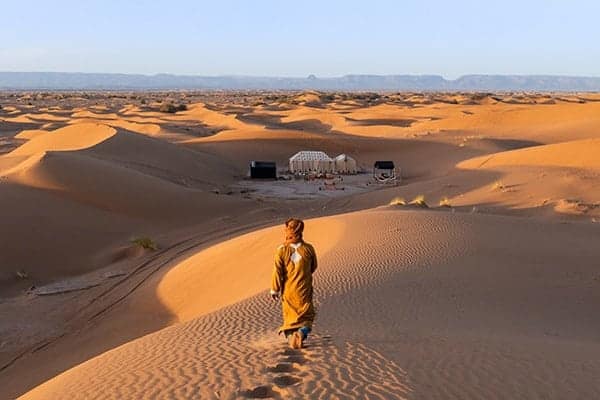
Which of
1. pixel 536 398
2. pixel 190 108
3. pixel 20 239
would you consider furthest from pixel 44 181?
pixel 190 108

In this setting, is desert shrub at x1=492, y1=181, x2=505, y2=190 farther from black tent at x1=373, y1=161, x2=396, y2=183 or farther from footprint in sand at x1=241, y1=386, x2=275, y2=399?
footprint in sand at x1=241, y1=386, x2=275, y2=399

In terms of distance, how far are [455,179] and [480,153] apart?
12296mm

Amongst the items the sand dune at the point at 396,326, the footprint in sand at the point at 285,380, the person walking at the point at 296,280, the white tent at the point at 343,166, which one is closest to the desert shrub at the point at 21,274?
the sand dune at the point at 396,326

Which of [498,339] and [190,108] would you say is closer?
[498,339]

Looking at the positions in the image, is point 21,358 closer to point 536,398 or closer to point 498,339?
point 498,339

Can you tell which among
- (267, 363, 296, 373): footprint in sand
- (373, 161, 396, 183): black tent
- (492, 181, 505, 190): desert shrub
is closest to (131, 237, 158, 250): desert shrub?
(267, 363, 296, 373): footprint in sand

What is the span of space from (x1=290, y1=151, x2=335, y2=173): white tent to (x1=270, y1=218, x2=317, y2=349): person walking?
2730 centimetres

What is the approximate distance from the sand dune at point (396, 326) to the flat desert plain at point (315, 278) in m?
0.04

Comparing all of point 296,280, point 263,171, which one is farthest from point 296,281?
point 263,171

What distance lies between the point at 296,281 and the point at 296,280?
1 cm

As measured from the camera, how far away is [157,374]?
7004 millimetres

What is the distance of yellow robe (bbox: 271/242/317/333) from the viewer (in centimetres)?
733

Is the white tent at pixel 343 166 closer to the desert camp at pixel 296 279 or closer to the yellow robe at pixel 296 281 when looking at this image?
the desert camp at pixel 296 279

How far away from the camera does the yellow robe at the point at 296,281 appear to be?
24.0 feet
